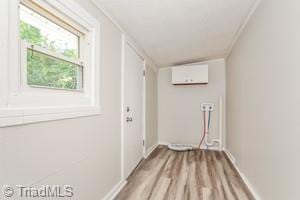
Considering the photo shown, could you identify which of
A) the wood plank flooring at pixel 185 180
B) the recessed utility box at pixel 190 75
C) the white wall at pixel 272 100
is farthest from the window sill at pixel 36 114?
the recessed utility box at pixel 190 75

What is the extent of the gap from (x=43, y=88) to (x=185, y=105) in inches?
136

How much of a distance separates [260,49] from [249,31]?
1.65ft

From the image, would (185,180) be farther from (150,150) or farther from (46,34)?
(46,34)

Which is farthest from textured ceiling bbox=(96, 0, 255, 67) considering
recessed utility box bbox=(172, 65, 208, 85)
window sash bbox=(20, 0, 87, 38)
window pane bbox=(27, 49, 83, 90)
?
window pane bbox=(27, 49, 83, 90)

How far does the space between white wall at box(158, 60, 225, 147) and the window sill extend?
120 inches

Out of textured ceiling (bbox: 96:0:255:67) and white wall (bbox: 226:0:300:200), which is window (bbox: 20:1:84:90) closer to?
textured ceiling (bbox: 96:0:255:67)

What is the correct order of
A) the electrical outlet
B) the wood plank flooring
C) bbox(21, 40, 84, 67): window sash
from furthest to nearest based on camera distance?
the electrical outlet, the wood plank flooring, bbox(21, 40, 84, 67): window sash

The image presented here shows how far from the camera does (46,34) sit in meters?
1.20

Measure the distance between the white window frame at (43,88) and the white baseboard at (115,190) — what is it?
3.04ft

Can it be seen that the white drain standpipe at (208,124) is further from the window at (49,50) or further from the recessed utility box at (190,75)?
the window at (49,50)

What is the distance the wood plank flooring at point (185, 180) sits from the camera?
194 cm

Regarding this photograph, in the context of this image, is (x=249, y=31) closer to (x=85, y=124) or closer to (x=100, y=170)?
(x=85, y=124)

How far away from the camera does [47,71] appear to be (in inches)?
46.9

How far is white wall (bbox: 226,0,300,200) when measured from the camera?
1.19 meters
